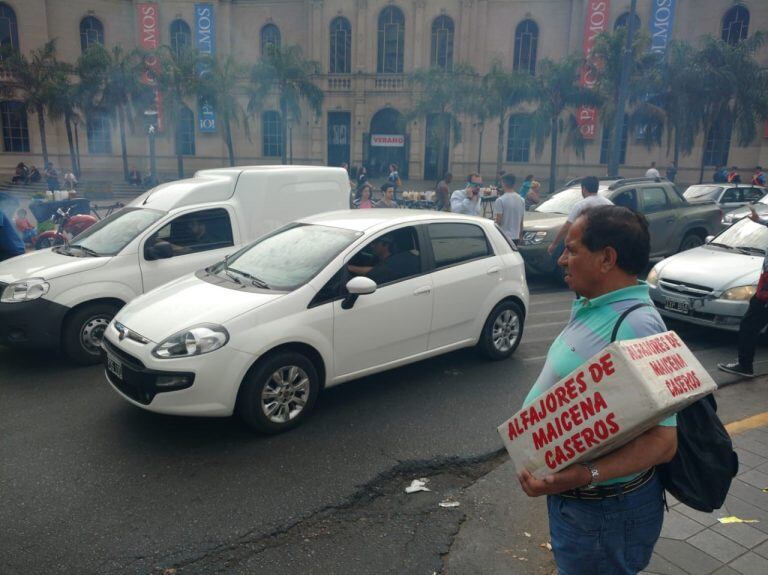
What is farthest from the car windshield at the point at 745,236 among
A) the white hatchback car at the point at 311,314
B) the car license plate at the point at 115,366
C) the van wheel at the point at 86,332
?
the van wheel at the point at 86,332

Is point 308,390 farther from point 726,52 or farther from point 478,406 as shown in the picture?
point 726,52

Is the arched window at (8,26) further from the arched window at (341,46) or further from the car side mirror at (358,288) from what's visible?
the car side mirror at (358,288)

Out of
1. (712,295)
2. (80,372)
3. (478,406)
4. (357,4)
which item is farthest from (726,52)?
(80,372)

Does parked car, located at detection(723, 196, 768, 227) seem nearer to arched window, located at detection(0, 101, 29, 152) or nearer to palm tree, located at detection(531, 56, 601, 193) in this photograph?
palm tree, located at detection(531, 56, 601, 193)

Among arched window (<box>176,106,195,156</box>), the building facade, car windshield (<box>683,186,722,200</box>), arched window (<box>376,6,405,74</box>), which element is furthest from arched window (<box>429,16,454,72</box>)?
car windshield (<box>683,186,722,200</box>)

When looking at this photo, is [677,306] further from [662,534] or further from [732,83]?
[732,83]

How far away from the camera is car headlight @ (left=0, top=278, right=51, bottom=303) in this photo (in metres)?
5.75

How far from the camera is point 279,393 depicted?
454 cm

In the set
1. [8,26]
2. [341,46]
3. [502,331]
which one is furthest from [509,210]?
[8,26]

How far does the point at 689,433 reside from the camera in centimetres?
196

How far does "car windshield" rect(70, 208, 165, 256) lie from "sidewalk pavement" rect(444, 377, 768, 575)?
4525mm

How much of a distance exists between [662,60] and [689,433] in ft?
88.4

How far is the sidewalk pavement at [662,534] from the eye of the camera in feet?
10.3

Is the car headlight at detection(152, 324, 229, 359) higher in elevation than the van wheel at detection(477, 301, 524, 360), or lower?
higher
